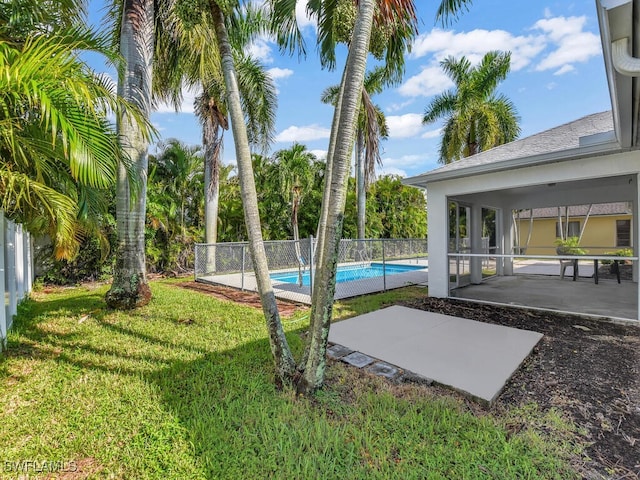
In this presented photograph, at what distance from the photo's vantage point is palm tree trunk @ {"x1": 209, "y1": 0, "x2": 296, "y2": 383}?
3.29 metres

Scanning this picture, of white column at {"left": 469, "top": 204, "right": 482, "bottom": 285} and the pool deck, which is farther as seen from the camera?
white column at {"left": 469, "top": 204, "right": 482, "bottom": 285}

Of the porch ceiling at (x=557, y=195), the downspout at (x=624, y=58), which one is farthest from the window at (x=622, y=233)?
the downspout at (x=624, y=58)

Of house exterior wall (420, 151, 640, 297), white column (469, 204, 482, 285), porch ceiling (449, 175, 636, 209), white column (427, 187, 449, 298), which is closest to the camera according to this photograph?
house exterior wall (420, 151, 640, 297)

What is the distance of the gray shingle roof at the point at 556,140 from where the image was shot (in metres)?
5.81

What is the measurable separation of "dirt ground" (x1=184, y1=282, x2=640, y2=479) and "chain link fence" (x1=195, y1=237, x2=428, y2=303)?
134 inches

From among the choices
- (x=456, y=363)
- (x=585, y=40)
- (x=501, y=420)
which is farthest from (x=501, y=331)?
(x=585, y=40)

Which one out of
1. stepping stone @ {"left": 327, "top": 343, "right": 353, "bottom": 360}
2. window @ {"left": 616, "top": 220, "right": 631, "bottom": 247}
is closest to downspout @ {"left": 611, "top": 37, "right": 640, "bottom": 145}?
stepping stone @ {"left": 327, "top": 343, "right": 353, "bottom": 360}

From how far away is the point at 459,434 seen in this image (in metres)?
2.49

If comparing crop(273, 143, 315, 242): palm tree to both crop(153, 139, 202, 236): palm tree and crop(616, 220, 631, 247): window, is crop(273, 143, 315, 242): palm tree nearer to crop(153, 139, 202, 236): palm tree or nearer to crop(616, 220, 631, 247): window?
crop(153, 139, 202, 236): palm tree

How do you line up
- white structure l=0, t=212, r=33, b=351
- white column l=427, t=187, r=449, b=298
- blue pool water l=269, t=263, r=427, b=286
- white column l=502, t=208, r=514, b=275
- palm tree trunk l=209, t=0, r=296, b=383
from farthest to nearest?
white column l=502, t=208, r=514, b=275
blue pool water l=269, t=263, r=427, b=286
white column l=427, t=187, r=449, b=298
white structure l=0, t=212, r=33, b=351
palm tree trunk l=209, t=0, r=296, b=383

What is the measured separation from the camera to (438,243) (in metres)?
7.29

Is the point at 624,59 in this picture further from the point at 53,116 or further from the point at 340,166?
the point at 53,116

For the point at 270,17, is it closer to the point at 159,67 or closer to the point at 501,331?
the point at 159,67

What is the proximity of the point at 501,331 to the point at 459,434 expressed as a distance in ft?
9.78
